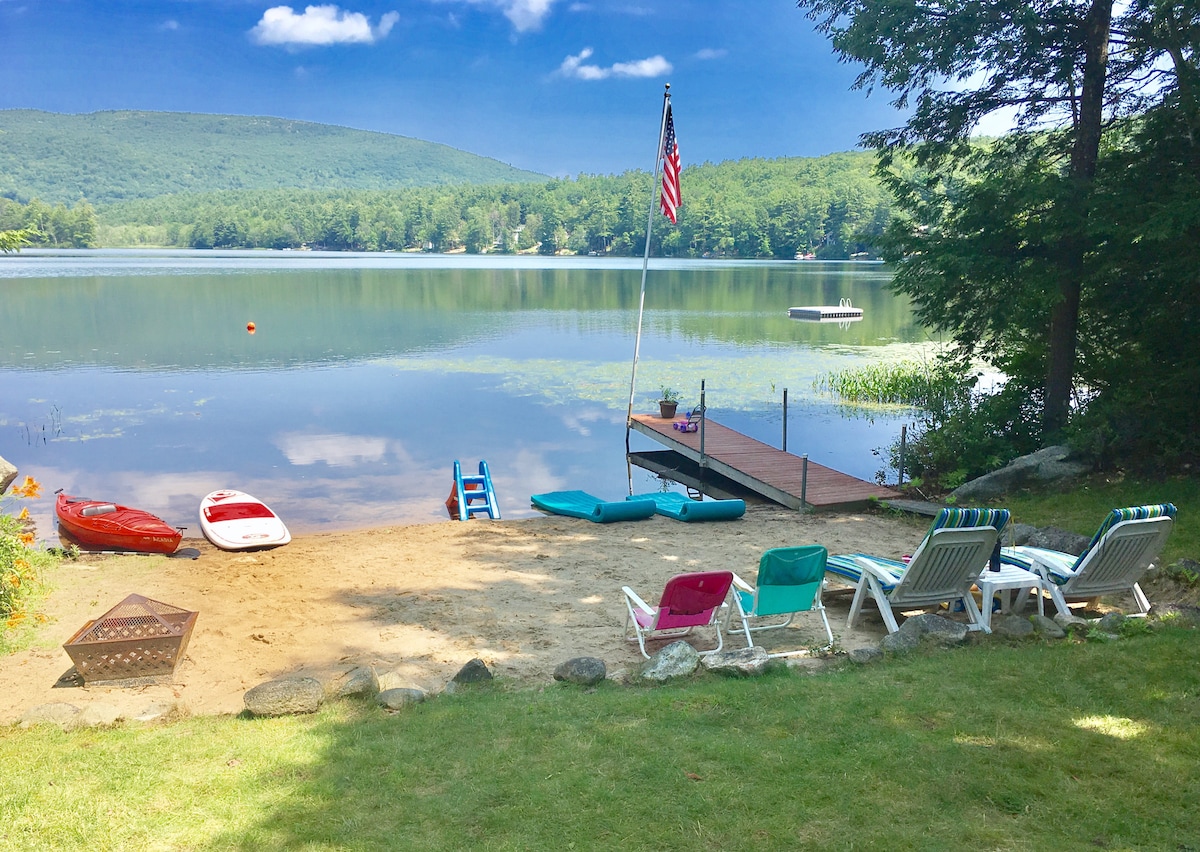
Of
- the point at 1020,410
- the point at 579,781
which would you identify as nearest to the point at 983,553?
the point at 579,781

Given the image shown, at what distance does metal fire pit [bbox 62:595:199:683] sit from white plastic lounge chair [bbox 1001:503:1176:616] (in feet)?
20.8

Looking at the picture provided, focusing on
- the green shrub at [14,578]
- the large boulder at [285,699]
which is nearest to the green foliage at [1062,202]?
the large boulder at [285,699]

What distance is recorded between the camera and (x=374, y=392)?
961 inches

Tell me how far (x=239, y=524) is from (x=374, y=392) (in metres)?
12.9

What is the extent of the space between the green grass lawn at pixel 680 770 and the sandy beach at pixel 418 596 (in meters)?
1.14

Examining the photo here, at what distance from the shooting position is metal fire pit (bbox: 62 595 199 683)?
20.4 feet

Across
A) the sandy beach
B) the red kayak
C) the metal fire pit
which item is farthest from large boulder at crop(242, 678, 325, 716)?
the red kayak

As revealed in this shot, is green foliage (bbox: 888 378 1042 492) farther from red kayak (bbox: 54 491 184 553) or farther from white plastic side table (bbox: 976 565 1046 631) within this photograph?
red kayak (bbox: 54 491 184 553)

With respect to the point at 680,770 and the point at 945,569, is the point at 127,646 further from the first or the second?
the point at 945,569

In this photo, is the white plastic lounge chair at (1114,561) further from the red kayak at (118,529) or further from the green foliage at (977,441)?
the red kayak at (118,529)

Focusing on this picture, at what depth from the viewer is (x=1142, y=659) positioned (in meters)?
5.05

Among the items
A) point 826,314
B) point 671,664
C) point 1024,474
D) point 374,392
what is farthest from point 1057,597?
point 826,314

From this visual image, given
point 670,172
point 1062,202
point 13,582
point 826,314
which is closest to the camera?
point 13,582

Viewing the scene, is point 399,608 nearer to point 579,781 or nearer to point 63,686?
point 63,686
